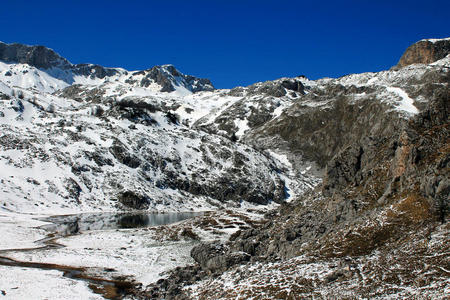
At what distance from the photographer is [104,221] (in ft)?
295

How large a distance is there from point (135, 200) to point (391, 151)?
279 ft

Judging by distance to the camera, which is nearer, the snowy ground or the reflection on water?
the snowy ground

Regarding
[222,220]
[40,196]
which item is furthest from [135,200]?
[222,220]

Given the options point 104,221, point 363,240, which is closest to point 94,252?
point 104,221

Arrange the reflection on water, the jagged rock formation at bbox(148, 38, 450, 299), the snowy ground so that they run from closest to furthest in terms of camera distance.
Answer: the jagged rock formation at bbox(148, 38, 450, 299) → the snowy ground → the reflection on water

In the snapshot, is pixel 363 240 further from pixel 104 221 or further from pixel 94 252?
pixel 104 221

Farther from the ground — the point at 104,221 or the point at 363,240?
the point at 363,240

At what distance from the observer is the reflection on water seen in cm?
7832

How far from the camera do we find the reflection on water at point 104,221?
7832 centimetres

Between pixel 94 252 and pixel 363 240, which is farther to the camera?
pixel 94 252

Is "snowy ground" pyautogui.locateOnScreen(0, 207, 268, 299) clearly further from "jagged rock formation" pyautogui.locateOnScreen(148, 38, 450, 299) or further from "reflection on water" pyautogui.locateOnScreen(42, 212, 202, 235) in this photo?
"jagged rock formation" pyautogui.locateOnScreen(148, 38, 450, 299)

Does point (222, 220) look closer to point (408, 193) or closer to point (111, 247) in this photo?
point (111, 247)

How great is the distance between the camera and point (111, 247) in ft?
193

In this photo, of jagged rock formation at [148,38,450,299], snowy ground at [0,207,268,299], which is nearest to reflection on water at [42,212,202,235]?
snowy ground at [0,207,268,299]
